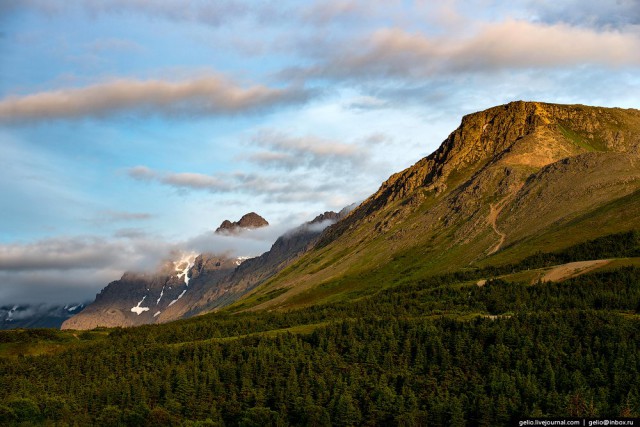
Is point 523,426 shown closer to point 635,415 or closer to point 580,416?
point 580,416

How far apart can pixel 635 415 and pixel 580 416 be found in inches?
620

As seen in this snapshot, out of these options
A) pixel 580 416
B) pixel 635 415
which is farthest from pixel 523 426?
pixel 635 415

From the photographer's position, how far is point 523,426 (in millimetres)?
188000

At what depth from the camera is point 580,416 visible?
19800 centimetres

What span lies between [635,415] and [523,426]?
36719mm

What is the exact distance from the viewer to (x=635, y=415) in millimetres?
195875

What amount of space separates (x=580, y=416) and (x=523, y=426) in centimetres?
2262
